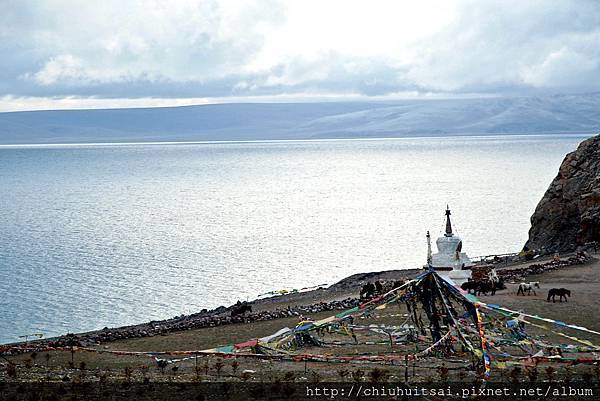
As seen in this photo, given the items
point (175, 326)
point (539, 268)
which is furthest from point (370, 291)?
point (539, 268)

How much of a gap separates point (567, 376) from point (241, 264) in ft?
123

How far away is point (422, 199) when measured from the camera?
10881 centimetres

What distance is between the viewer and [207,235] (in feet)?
232

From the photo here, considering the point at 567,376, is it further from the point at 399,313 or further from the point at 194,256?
the point at 194,256

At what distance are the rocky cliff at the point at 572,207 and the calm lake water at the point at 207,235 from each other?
9.75 meters

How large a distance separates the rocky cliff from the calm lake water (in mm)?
9745

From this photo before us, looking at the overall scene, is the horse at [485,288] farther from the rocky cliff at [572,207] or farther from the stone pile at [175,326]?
the rocky cliff at [572,207]

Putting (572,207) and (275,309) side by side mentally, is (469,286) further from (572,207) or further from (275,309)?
(572,207)

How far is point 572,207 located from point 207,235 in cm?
3108

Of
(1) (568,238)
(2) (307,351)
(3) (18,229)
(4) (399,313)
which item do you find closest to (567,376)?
(2) (307,351)

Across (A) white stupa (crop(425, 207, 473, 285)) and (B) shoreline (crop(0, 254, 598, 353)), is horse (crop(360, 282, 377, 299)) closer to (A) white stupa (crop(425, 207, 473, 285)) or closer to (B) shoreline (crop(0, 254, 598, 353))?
(B) shoreline (crop(0, 254, 598, 353))

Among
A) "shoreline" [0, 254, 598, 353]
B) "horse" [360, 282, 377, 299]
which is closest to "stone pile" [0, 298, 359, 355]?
"shoreline" [0, 254, 598, 353]

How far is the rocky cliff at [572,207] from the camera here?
45.6 m

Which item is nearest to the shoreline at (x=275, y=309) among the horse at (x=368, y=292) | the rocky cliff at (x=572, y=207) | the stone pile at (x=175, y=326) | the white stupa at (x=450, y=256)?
the stone pile at (x=175, y=326)
